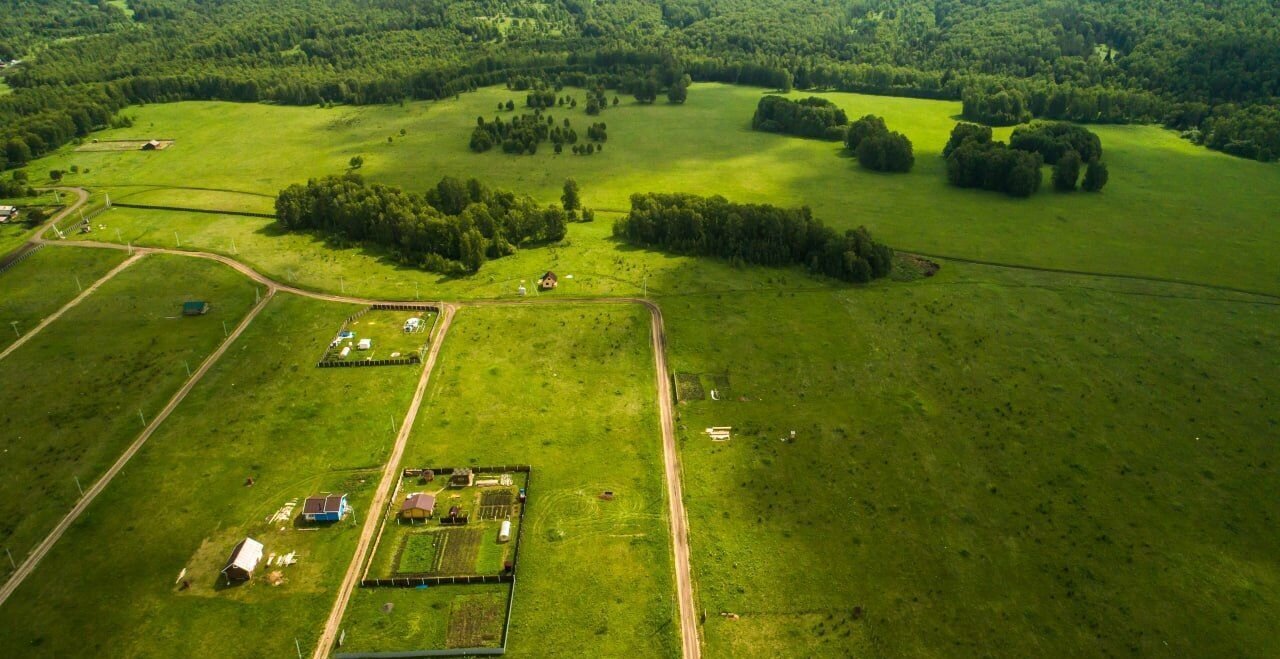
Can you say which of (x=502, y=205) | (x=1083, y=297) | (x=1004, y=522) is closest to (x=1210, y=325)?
(x=1083, y=297)

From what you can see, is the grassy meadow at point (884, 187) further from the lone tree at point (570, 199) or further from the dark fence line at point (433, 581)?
the dark fence line at point (433, 581)

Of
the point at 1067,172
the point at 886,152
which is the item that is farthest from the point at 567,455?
the point at 1067,172

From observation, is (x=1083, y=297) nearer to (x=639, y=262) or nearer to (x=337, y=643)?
(x=639, y=262)

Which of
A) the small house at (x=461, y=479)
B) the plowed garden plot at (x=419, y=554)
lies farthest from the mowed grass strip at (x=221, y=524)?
the small house at (x=461, y=479)

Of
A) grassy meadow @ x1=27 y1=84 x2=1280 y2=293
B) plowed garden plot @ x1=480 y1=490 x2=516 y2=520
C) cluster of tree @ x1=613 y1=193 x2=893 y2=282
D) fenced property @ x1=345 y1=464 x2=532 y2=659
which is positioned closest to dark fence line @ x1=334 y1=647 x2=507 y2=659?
fenced property @ x1=345 y1=464 x2=532 y2=659


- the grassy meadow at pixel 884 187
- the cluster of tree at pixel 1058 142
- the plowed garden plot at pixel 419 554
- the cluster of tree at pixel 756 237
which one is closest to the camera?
the plowed garden plot at pixel 419 554

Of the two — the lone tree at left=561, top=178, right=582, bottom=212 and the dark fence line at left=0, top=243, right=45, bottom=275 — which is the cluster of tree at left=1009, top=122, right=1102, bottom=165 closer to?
the lone tree at left=561, top=178, right=582, bottom=212
